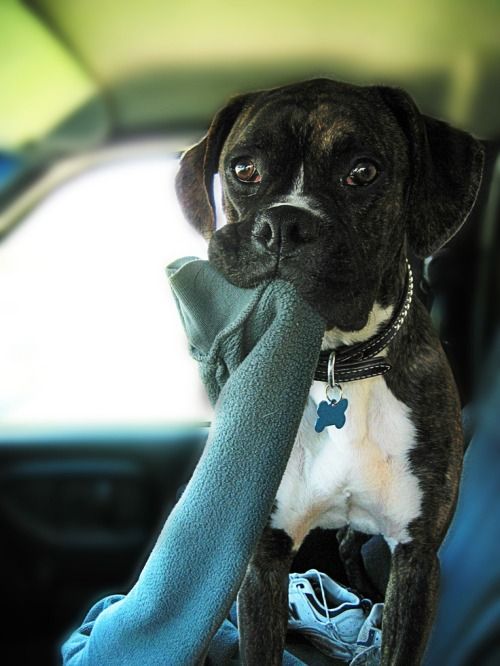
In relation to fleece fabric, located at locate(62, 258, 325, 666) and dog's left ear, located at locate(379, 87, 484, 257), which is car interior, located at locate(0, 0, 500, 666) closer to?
dog's left ear, located at locate(379, 87, 484, 257)

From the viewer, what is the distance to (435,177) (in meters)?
1.91

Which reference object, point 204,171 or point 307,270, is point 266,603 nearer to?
point 307,270

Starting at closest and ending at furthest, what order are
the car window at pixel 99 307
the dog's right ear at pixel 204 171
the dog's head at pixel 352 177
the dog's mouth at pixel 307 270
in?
the dog's mouth at pixel 307 270, the dog's head at pixel 352 177, the dog's right ear at pixel 204 171, the car window at pixel 99 307

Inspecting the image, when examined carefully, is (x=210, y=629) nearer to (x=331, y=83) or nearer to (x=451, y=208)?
(x=451, y=208)

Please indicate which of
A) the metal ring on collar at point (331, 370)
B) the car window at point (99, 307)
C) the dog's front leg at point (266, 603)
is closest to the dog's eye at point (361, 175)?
the metal ring on collar at point (331, 370)

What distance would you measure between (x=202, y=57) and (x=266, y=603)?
1.24 m

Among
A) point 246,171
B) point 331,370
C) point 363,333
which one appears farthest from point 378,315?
point 246,171

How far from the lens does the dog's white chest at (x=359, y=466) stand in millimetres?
1912

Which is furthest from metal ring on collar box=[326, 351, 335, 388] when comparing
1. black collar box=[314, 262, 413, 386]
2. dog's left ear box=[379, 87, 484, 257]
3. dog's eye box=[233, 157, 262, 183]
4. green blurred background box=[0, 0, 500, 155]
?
green blurred background box=[0, 0, 500, 155]

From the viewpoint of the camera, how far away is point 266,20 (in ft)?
6.49

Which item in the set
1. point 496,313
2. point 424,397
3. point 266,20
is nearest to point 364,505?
point 424,397

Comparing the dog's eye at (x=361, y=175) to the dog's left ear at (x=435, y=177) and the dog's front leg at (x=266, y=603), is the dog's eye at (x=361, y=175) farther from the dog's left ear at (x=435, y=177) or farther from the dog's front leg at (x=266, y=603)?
the dog's front leg at (x=266, y=603)

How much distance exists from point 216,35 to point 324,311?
78 centimetres

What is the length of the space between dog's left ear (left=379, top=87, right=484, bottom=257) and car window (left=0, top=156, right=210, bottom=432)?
0.55 metres
